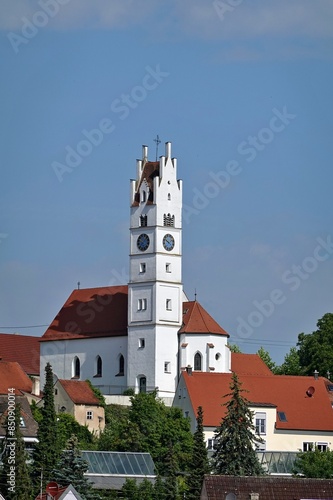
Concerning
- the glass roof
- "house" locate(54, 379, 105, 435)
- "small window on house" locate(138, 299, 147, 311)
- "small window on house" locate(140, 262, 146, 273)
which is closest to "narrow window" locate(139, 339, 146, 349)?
"small window on house" locate(138, 299, 147, 311)

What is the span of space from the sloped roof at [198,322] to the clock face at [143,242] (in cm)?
470

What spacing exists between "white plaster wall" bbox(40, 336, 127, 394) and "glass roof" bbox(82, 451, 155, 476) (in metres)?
24.6

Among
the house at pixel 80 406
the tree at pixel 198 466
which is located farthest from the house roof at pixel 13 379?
the tree at pixel 198 466

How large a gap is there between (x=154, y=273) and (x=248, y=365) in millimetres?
8886

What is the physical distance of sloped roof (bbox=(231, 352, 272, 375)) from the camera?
4953 inches

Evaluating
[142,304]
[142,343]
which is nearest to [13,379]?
[142,343]

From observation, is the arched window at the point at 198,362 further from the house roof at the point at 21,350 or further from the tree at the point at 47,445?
the tree at the point at 47,445

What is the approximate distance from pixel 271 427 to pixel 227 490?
103 ft

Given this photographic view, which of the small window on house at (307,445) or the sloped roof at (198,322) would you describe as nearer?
the small window on house at (307,445)

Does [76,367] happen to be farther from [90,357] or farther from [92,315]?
[92,315]

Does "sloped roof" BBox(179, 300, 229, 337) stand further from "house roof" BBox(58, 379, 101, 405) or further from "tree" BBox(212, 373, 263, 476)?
"tree" BBox(212, 373, 263, 476)

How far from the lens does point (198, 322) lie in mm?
122938

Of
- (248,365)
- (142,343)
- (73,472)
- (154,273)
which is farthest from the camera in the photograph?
(248,365)

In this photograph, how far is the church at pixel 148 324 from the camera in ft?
401
